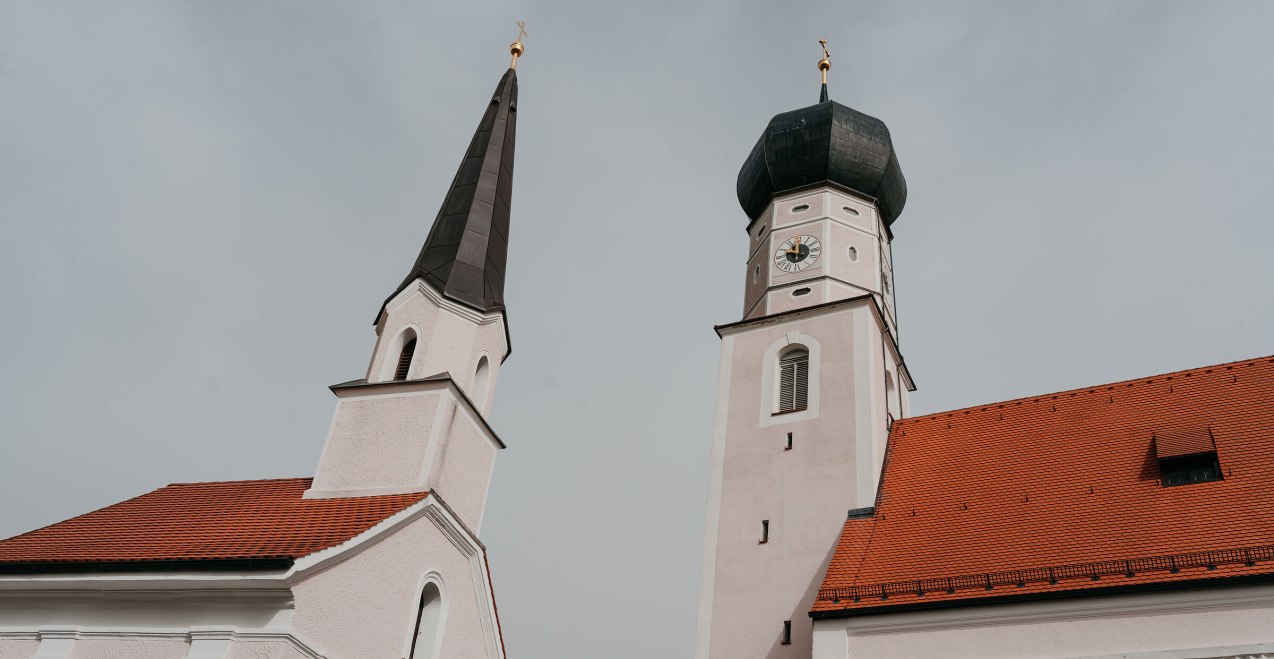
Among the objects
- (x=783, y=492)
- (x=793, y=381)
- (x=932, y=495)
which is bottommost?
(x=932, y=495)

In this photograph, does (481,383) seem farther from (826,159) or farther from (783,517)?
(826,159)

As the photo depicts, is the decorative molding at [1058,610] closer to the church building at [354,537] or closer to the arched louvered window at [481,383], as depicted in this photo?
the church building at [354,537]

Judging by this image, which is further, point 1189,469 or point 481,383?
point 481,383

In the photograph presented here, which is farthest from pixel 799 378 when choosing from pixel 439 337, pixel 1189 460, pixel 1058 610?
pixel 1058 610

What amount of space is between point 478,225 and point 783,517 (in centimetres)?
659

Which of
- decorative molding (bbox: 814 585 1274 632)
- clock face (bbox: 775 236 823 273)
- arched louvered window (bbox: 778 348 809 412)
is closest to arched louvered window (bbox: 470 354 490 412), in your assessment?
arched louvered window (bbox: 778 348 809 412)

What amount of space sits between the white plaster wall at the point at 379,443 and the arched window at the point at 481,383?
4.26 feet

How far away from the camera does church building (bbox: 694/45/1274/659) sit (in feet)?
34.9

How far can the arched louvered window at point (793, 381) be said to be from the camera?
1645 cm

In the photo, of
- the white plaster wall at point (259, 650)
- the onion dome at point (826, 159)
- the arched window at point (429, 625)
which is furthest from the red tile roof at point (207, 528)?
the onion dome at point (826, 159)

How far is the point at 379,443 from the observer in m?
13.8

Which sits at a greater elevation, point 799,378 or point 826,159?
point 826,159

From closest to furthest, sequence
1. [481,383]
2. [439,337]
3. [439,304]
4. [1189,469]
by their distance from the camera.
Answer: [1189,469] → [439,337] → [439,304] → [481,383]

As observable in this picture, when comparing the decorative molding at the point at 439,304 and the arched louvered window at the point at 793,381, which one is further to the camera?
the arched louvered window at the point at 793,381
